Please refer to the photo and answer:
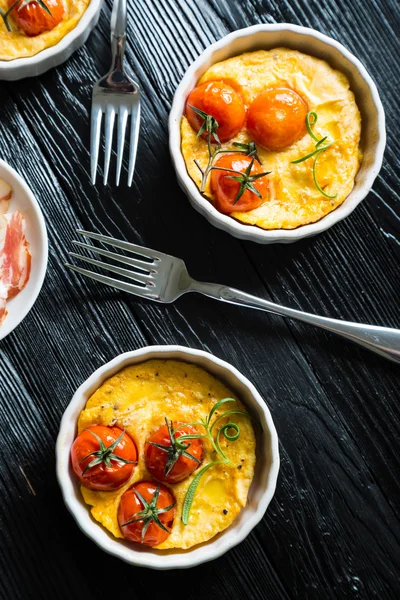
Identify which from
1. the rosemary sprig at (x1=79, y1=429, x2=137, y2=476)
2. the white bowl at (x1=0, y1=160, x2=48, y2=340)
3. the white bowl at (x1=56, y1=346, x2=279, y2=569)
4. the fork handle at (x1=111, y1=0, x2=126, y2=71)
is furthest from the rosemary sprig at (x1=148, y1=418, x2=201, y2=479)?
the fork handle at (x1=111, y1=0, x2=126, y2=71)

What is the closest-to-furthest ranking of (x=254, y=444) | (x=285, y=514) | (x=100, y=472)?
1. (x=100, y=472)
2. (x=254, y=444)
3. (x=285, y=514)

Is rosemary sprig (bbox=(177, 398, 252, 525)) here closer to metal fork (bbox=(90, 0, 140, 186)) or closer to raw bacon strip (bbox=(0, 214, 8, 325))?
raw bacon strip (bbox=(0, 214, 8, 325))

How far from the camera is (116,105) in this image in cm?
237

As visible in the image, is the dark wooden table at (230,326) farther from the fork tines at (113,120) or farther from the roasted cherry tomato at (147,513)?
the roasted cherry tomato at (147,513)

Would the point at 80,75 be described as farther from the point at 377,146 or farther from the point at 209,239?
the point at 377,146

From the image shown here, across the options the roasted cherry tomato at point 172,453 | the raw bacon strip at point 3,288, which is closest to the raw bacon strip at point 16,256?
the raw bacon strip at point 3,288

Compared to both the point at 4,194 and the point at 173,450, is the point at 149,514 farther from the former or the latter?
the point at 4,194

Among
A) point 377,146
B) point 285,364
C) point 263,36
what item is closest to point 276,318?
point 285,364

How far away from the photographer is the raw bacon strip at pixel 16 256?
7.34 feet

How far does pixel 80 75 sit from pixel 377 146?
1034mm

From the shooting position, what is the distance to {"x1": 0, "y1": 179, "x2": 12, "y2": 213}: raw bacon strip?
2264 mm

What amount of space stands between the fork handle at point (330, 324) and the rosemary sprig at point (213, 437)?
343 millimetres

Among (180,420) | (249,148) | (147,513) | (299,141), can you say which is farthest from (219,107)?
(147,513)

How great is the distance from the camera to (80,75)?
7.95 feet
